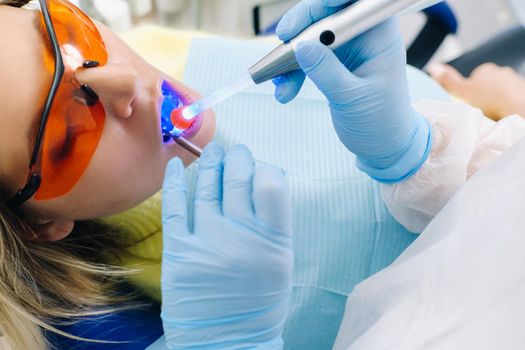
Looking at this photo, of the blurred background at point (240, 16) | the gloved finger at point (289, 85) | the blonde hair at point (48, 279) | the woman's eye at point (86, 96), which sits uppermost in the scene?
the gloved finger at point (289, 85)

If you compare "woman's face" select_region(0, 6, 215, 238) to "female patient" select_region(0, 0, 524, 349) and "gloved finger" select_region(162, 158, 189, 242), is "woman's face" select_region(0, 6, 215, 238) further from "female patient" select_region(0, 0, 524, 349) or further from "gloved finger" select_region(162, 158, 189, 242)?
"gloved finger" select_region(162, 158, 189, 242)

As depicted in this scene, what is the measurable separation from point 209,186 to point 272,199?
0.09 m

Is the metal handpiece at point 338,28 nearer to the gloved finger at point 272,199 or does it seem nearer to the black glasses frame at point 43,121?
the gloved finger at point 272,199

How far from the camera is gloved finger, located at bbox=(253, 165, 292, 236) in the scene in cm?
60

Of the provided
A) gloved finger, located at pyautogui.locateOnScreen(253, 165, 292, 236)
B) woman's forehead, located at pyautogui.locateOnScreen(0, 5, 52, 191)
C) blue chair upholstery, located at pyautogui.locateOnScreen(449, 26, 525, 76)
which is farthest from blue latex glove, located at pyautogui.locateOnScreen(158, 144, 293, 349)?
blue chair upholstery, located at pyautogui.locateOnScreen(449, 26, 525, 76)

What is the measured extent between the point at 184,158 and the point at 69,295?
0.31 m

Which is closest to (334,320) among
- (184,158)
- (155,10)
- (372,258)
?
(372,258)

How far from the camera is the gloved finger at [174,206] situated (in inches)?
25.6

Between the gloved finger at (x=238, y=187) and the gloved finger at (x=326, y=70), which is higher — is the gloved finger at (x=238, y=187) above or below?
below

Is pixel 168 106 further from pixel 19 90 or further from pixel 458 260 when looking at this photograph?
pixel 458 260

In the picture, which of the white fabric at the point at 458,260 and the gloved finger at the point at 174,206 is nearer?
the white fabric at the point at 458,260

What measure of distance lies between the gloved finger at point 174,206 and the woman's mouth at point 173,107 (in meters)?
0.15

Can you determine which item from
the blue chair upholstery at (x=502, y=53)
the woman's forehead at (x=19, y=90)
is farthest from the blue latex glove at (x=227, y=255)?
the blue chair upholstery at (x=502, y=53)

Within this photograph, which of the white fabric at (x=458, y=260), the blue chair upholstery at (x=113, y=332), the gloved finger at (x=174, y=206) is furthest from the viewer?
the blue chair upholstery at (x=113, y=332)
